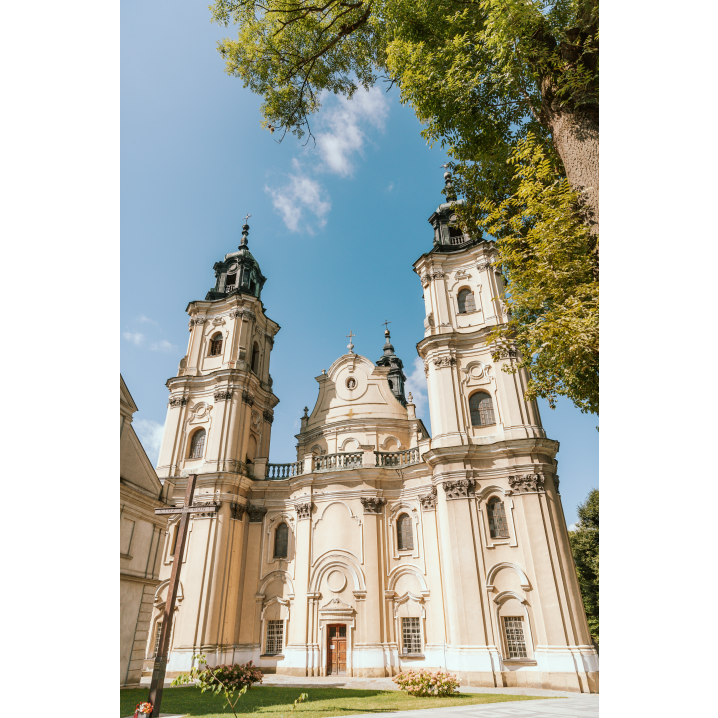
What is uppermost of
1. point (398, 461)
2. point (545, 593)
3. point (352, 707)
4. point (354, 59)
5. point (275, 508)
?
point (354, 59)

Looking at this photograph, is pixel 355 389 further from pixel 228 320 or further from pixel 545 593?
pixel 545 593

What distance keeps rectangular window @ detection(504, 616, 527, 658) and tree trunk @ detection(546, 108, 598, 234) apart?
15887mm

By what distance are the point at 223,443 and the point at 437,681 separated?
14569mm

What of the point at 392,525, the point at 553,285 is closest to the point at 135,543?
the point at 553,285

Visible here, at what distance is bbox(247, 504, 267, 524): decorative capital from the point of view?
2319 centimetres

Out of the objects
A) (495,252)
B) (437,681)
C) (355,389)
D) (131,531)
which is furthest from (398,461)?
(131,531)

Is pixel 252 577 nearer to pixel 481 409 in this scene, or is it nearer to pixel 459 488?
pixel 459 488

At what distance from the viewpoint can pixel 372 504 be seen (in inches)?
848

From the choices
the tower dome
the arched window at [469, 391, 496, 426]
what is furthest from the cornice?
the tower dome

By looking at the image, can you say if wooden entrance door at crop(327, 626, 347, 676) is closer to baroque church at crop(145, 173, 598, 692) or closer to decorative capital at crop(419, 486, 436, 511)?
baroque church at crop(145, 173, 598, 692)

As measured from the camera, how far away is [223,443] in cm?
2345

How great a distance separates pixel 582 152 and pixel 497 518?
50.9 feet

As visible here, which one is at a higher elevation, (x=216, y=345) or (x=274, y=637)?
(x=216, y=345)

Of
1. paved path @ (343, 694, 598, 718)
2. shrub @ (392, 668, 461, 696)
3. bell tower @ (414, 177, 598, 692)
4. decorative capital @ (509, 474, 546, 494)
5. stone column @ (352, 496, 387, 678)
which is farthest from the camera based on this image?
stone column @ (352, 496, 387, 678)
